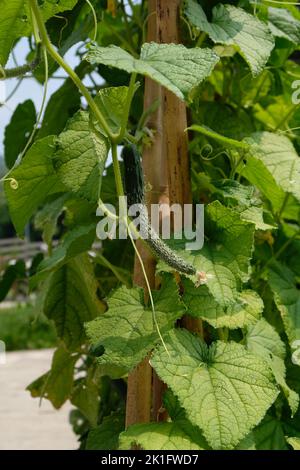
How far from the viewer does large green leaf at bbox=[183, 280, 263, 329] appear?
0.62 m

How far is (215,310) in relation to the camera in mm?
619

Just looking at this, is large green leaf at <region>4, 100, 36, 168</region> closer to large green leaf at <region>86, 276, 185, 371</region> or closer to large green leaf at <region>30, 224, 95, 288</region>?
large green leaf at <region>30, 224, 95, 288</region>

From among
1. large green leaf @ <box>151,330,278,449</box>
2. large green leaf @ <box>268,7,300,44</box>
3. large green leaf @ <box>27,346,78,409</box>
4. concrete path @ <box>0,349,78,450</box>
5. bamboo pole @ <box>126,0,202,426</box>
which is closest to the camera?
large green leaf @ <box>151,330,278,449</box>

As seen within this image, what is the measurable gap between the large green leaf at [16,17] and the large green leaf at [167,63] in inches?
4.9

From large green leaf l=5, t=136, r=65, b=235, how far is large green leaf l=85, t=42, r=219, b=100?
5.7 inches

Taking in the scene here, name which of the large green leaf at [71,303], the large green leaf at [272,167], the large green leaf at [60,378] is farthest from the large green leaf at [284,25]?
the large green leaf at [60,378]

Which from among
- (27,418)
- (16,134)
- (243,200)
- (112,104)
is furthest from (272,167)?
(27,418)

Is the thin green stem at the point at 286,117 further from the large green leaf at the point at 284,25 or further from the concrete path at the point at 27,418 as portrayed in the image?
the concrete path at the point at 27,418

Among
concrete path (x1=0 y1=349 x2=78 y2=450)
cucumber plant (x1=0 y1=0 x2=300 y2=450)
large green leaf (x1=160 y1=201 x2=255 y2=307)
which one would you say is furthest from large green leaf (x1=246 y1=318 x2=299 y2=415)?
concrete path (x1=0 y1=349 x2=78 y2=450)

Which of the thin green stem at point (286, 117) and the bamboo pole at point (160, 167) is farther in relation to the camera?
the thin green stem at point (286, 117)

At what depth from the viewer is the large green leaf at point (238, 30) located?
1.99ft

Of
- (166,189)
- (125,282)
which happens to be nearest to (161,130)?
(166,189)

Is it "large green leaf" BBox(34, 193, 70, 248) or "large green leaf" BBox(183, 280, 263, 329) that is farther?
"large green leaf" BBox(34, 193, 70, 248)

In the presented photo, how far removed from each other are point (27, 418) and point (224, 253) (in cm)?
272
